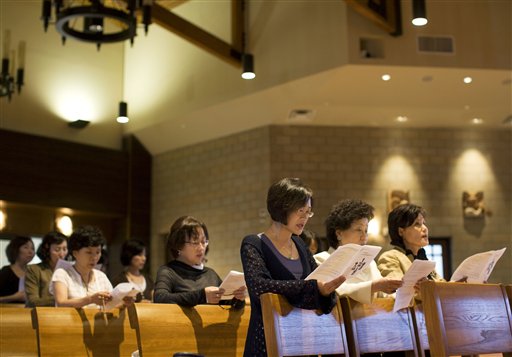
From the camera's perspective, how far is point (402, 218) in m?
4.20

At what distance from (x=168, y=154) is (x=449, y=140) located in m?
4.75

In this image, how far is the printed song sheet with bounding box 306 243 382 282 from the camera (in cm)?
280

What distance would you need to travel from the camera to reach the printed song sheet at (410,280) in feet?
10.5

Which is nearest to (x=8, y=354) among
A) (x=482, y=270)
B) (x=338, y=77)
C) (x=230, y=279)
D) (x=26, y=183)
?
(x=230, y=279)

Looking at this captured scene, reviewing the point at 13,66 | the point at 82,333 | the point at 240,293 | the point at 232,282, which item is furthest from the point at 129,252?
the point at 13,66

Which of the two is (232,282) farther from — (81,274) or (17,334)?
(17,334)

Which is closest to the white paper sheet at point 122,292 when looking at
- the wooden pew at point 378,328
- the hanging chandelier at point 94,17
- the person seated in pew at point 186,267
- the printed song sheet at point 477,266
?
the person seated in pew at point 186,267

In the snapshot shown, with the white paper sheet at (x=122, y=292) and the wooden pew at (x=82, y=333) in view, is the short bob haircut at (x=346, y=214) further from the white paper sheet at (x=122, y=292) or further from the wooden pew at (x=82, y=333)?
the wooden pew at (x=82, y=333)

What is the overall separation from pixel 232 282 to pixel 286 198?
0.74m

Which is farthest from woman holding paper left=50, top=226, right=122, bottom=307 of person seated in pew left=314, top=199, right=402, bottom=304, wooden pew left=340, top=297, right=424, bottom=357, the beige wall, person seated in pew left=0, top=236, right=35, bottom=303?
the beige wall

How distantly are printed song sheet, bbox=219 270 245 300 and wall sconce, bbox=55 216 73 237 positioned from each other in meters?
8.26

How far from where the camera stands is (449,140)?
11531 mm

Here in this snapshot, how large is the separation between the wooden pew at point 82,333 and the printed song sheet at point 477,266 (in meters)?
1.90

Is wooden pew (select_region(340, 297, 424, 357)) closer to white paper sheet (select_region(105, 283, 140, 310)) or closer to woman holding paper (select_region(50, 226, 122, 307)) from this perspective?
white paper sheet (select_region(105, 283, 140, 310))
